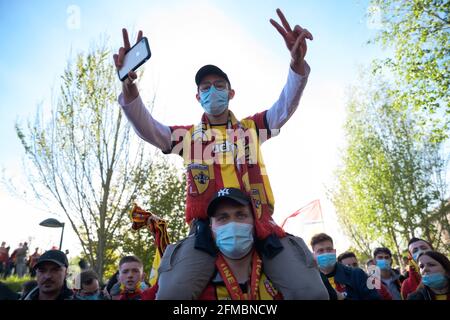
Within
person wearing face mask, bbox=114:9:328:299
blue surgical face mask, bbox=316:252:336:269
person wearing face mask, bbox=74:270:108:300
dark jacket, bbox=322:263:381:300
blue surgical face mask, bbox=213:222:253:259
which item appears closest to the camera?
person wearing face mask, bbox=114:9:328:299

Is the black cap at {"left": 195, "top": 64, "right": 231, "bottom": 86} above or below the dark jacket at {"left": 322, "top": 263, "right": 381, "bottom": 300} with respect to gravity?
above

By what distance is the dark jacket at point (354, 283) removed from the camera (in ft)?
12.0

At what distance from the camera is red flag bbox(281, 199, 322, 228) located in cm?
905

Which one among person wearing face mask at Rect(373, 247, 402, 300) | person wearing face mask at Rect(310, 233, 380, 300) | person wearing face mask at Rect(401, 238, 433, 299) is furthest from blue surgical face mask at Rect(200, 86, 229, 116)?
person wearing face mask at Rect(373, 247, 402, 300)

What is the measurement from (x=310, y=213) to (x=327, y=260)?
515cm

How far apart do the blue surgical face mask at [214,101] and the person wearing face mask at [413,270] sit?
381 centimetres

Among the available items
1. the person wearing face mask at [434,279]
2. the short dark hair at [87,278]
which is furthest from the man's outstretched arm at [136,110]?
the person wearing face mask at [434,279]

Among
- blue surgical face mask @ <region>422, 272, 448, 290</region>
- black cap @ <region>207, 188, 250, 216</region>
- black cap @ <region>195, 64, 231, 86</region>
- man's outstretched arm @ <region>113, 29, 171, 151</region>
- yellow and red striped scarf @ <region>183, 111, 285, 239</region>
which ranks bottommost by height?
blue surgical face mask @ <region>422, 272, 448, 290</region>

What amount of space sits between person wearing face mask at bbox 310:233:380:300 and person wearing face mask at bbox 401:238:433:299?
4.35 ft

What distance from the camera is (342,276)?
12.9 feet

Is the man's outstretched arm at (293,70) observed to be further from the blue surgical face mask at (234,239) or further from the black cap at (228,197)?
the blue surgical face mask at (234,239)

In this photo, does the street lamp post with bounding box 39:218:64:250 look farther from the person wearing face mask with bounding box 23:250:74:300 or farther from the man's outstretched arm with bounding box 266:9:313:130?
the man's outstretched arm with bounding box 266:9:313:130

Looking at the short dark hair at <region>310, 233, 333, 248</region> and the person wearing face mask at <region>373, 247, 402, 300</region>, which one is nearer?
the short dark hair at <region>310, 233, 333, 248</region>
